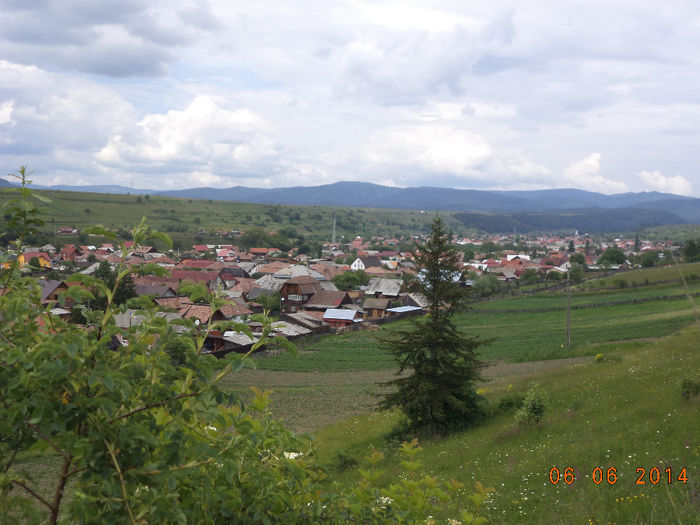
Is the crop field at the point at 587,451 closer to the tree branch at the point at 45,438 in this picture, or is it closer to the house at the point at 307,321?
the tree branch at the point at 45,438

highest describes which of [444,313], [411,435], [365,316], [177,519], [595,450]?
[177,519]

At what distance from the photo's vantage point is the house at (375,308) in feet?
241

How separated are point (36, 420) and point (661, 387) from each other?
53.9 ft

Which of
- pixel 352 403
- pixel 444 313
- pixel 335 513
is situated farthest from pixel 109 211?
pixel 335 513

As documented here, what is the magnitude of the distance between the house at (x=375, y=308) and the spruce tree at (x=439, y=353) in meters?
54.9

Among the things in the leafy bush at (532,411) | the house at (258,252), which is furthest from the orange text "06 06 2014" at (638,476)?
the house at (258,252)

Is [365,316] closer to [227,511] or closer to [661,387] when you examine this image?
[661,387]

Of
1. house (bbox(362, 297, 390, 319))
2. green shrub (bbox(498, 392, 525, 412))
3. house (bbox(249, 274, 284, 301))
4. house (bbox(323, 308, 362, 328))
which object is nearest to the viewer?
green shrub (bbox(498, 392, 525, 412))

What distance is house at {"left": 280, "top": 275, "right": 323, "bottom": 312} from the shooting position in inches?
2907

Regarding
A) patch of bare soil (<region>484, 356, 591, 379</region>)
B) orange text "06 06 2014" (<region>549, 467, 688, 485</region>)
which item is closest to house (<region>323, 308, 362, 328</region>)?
patch of bare soil (<region>484, 356, 591, 379</region>)

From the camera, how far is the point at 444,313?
18.2 meters

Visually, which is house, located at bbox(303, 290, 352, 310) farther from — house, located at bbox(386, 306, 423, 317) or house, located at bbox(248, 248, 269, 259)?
house, located at bbox(248, 248, 269, 259)

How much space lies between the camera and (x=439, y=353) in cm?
1778

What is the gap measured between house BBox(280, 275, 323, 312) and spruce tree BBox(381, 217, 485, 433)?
2199 inches
